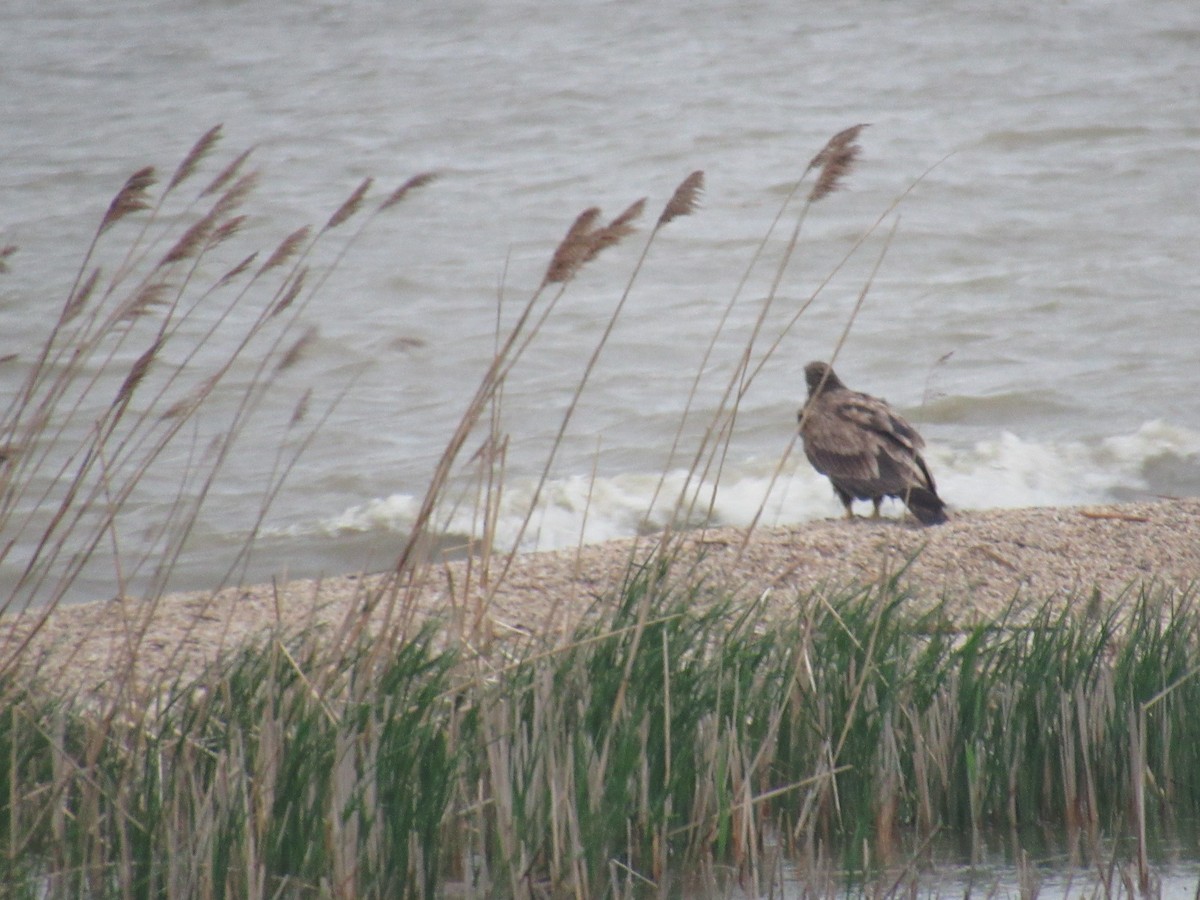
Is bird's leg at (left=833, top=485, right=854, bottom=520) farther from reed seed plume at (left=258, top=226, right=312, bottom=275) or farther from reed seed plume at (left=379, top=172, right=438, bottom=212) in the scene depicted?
reed seed plume at (left=258, top=226, right=312, bottom=275)

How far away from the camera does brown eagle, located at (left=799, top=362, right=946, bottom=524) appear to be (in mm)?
7199

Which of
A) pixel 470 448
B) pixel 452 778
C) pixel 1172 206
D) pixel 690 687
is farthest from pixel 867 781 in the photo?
pixel 1172 206

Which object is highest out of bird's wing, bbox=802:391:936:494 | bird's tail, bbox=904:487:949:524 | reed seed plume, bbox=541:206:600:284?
reed seed plume, bbox=541:206:600:284

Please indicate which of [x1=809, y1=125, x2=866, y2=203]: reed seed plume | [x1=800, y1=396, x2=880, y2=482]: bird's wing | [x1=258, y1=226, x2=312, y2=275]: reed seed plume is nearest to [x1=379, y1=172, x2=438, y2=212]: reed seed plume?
[x1=258, y1=226, x2=312, y2=275]: reed seed plume

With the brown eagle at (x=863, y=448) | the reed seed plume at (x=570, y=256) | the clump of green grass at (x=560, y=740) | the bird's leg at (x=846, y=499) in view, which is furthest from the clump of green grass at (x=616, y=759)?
Result: the bird's leg at (x=846, y=499)

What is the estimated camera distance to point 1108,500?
9195 mm

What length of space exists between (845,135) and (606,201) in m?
12.2

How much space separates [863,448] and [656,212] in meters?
8.98

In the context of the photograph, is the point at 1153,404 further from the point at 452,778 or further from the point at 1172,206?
the point at 452,778

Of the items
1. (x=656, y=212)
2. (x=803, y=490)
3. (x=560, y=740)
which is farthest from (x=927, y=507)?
(x=656, y=212)

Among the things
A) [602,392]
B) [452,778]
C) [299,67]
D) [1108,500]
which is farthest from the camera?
[299,67]

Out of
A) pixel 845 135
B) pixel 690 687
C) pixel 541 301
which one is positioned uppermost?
pixel 845 135

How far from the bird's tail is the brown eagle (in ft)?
0.61

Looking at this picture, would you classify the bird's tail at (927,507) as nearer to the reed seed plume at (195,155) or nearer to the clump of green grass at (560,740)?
the clump of green grass at (560,740)
